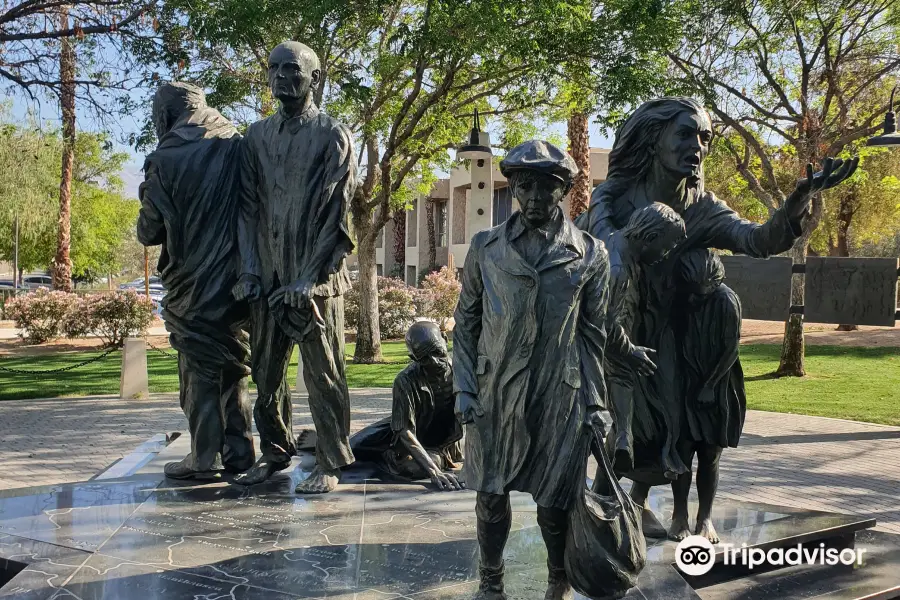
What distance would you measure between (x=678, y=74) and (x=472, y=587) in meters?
12.5

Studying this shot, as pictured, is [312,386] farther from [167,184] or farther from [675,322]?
[675,322]

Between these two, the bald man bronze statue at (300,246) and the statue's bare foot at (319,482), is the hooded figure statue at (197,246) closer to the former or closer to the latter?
the bald man bronze statue at (300,246)

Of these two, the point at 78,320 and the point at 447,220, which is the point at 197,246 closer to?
the point at 78,320

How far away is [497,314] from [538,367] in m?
0.26

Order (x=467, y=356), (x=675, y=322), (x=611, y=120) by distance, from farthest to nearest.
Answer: (x=611, y=120)
(x=675, y=322)
(x=467, y=356)

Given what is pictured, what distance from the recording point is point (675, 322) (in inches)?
170

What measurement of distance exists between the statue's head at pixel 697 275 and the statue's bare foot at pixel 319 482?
249 centimetres

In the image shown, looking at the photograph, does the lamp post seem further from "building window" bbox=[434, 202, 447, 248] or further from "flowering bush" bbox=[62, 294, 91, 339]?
"building window" bbox=[434, 202, 447, 248]

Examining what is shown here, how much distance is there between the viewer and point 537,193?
3135 mm

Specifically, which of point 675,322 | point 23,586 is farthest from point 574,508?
point 23,586

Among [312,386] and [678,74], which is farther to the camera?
[678,74]

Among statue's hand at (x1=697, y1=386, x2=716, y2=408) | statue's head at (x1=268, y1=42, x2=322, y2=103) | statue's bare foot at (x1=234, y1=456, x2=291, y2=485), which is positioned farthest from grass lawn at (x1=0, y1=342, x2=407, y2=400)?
statue's hand at (x1=697, y1=386, x2=716, y2=408)

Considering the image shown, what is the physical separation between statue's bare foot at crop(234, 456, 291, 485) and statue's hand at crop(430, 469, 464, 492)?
3.22 feet

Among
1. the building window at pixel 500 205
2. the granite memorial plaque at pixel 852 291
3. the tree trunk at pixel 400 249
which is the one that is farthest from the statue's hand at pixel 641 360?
the tree trunk at pixel 400 249
